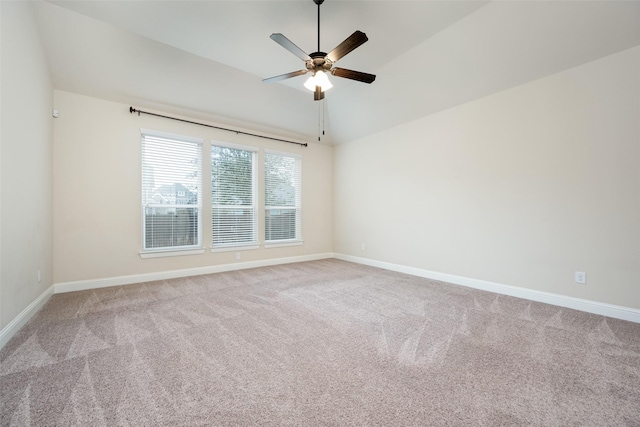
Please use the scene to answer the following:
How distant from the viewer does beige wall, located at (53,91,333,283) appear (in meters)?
3.63

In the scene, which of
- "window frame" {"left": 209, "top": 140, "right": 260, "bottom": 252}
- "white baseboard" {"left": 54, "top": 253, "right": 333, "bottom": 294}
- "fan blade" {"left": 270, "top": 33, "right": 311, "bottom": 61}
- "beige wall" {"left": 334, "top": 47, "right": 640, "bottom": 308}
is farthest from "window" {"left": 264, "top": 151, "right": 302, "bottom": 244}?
"fan blade" {"left": 270, "top": 33, "right": 311, "bottom": 61}

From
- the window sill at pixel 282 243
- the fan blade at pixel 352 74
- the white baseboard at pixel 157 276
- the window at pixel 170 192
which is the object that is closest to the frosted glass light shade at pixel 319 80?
the fan blade at pixel 352 74

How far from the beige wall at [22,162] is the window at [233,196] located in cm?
218

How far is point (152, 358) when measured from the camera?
1.99 m

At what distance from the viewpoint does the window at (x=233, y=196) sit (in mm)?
4902

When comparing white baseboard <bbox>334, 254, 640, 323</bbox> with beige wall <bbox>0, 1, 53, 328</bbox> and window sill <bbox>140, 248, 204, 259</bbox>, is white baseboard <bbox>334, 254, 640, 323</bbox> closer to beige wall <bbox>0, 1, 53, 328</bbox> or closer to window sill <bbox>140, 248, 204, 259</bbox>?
window sill <bbox>140, 248, 204, 259</bbox>

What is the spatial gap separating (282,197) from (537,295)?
Answer: 459 centimetres

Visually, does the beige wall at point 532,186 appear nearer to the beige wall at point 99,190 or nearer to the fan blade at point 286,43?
the fan blade at point 286,43

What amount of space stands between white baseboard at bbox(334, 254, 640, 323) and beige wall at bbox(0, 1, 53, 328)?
5.03m

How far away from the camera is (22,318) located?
254cm

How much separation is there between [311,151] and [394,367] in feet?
16.7

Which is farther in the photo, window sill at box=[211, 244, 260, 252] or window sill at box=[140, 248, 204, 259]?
window sill at box=[211, 244, 260, 252]

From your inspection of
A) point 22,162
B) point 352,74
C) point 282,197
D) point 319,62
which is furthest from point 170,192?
point 352,74

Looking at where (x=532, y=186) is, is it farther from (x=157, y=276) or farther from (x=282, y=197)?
(x=157, y=276)
